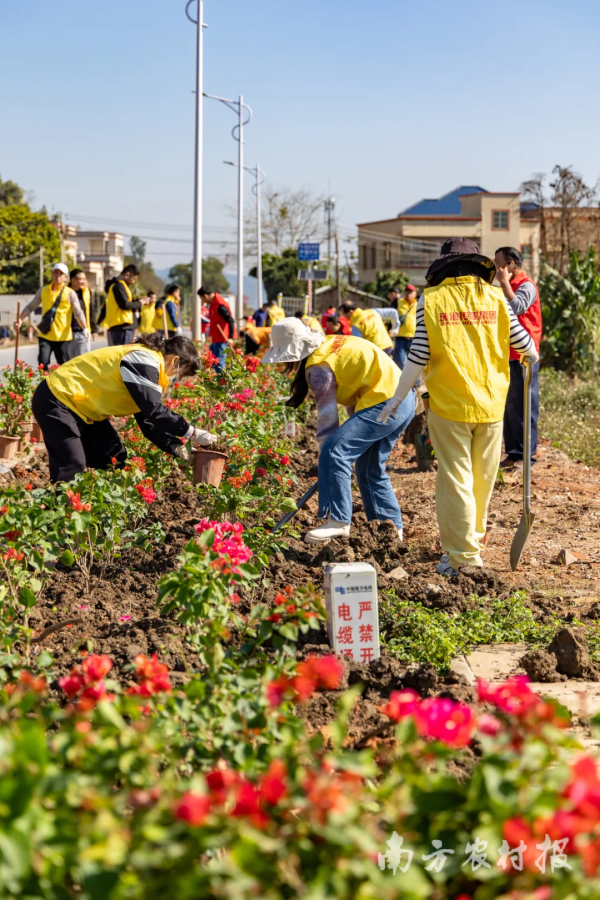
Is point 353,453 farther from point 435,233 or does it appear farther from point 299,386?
point 435,233

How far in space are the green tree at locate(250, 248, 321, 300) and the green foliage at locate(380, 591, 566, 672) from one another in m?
62.3

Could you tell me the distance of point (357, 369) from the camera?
5.85 meters

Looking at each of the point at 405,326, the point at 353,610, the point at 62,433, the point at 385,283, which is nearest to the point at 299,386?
the point at 62,433

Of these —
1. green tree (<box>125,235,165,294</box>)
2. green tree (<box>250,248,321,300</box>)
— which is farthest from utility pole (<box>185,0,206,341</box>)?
green tree (<box>125,235,165,294</box>)

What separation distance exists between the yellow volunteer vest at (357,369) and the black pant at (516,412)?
2866 mm

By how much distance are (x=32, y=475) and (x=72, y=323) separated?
422 centimetres

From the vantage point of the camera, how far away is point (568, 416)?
45.5ft

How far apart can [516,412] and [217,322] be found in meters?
7.37

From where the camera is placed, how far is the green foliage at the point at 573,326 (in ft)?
66.1

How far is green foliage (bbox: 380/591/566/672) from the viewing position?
4.28 m

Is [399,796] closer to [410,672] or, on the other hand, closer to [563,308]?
[410,672]

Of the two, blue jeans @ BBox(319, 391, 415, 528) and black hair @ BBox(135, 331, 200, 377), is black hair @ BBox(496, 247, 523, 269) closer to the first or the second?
blue jeans @ BBox(319, 391, 415, 528)

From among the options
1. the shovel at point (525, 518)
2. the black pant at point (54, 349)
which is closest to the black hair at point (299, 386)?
the shovel at point (525, 518)

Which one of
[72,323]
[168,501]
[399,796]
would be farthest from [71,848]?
[72,323]
